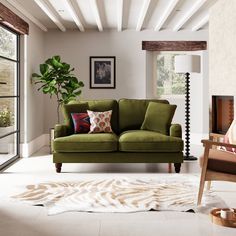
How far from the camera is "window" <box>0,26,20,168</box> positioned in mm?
6160

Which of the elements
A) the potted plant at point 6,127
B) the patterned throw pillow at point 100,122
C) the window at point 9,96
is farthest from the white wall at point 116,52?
the patterned throw pillow at point 100,122

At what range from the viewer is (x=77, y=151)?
5.64 metres

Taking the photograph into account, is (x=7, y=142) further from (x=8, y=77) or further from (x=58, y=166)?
(x=58, y=166)

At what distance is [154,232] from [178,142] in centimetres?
255

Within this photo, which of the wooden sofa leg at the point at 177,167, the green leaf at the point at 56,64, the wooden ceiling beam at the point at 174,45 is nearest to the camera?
the wooden sofa leg at the point at 177,167

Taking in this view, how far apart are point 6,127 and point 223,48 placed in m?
3.41

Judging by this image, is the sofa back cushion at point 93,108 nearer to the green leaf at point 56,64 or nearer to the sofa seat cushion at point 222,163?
the green leaf at point 56,64

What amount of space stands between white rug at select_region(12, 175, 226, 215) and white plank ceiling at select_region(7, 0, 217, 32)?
2.67 meters

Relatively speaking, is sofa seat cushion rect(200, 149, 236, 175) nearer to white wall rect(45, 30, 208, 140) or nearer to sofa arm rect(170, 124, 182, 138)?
sofa arm rect(170, 124, 182, 138)

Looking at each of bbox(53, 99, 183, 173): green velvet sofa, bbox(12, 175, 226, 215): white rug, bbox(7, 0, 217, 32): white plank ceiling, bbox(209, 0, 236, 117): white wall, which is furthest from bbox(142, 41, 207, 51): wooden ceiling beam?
bbox(12, 175, 226, 215): white rug

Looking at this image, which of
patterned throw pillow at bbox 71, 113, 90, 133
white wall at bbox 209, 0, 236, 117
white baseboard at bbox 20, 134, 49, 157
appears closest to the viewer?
white wall at bbox 209, 0, 236, 117

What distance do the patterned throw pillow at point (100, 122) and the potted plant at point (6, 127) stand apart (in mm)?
1207

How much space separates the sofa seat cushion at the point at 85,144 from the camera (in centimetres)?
561

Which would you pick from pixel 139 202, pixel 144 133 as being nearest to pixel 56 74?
pixel 144 133
